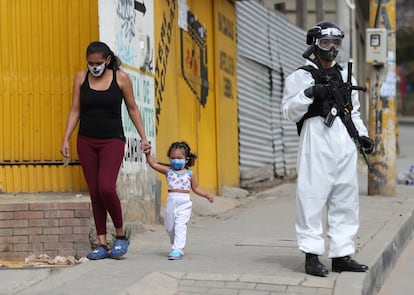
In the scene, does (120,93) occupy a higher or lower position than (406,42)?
lower

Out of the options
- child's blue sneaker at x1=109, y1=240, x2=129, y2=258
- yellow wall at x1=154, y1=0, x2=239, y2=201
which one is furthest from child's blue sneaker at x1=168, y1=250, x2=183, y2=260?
yellow wall at x1=154, y1=0, x2=239, y2=201

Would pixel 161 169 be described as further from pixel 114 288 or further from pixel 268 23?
pixel 268 23

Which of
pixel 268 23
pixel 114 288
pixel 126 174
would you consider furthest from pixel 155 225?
pixel 268 23

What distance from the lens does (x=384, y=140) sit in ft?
38.2

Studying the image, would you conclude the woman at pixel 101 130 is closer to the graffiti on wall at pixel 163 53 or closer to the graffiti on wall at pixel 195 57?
the graffiti on wall at pixel 163 53

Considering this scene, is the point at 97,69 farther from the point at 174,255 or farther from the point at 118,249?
the point at 174,255

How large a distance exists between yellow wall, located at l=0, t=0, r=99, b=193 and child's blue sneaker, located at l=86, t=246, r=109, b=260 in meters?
1.12

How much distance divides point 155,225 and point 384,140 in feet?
15.3

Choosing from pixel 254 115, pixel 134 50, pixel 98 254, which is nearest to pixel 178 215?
pixel 98 254

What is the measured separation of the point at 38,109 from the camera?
7.59 metres

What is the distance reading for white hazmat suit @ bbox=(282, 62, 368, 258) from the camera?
5844mm

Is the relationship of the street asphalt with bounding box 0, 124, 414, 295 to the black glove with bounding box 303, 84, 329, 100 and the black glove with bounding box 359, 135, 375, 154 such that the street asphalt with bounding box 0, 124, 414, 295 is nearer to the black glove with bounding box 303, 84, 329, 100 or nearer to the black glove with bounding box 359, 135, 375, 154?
the black glove with bounding box 359, 135, 375, 154

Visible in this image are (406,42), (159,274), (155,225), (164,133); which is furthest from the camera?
(406,42)

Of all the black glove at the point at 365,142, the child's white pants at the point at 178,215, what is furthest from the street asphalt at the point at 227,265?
the black glove at the point at 365,142
